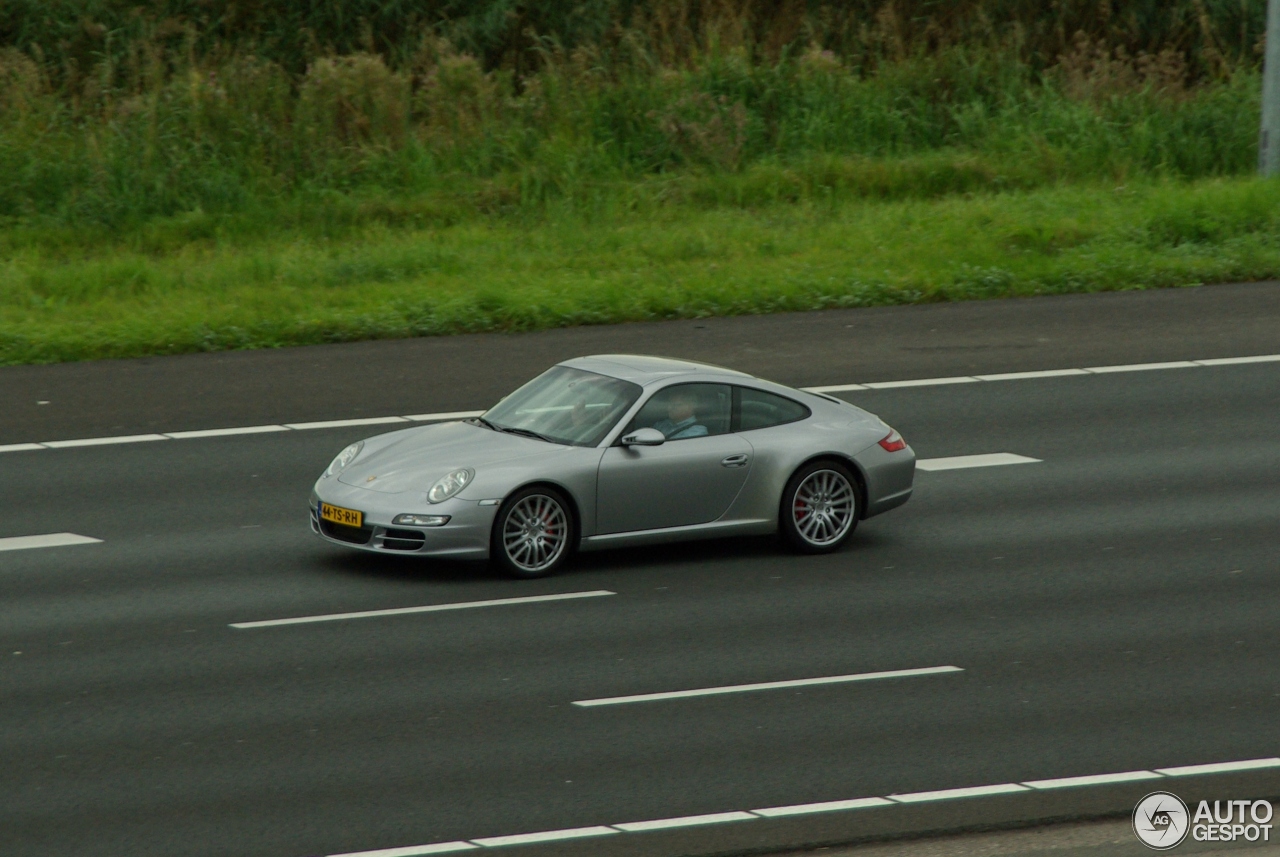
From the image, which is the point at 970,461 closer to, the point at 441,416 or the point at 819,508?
the point at 819,508

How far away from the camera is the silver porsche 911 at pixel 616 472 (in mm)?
12227

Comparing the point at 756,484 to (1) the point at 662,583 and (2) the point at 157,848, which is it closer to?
(1) the point at 662,583

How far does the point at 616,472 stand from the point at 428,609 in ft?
5.19

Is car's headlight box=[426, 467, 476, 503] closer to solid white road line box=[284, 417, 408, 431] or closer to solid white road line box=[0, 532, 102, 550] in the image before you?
solid white road line box=[0, 532, 102, 550]

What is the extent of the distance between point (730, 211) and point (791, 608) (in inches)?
511

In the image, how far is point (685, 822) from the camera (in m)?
8.55

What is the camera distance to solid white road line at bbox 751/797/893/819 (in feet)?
28.4

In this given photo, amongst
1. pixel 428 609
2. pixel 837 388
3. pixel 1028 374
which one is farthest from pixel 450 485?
pixel 1028 374

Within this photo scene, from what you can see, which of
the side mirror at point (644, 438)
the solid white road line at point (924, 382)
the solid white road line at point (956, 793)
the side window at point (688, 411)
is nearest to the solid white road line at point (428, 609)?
the side mirror at point (644, 438)

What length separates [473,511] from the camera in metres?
12.1

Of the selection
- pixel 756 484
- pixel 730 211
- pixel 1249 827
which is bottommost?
pixel 1249 827

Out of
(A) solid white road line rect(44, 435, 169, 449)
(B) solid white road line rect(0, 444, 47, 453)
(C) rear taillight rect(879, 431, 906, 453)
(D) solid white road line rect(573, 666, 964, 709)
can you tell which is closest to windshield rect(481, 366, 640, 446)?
(C) rear taillight rect(879, 431, 906, 453)

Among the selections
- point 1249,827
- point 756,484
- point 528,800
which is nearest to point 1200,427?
point 756,484

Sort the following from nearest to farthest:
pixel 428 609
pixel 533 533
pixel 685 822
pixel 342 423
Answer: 1. pixel 685 822
2. pixel 428 609
3. pixel 533 533
4. pixel 342 423
